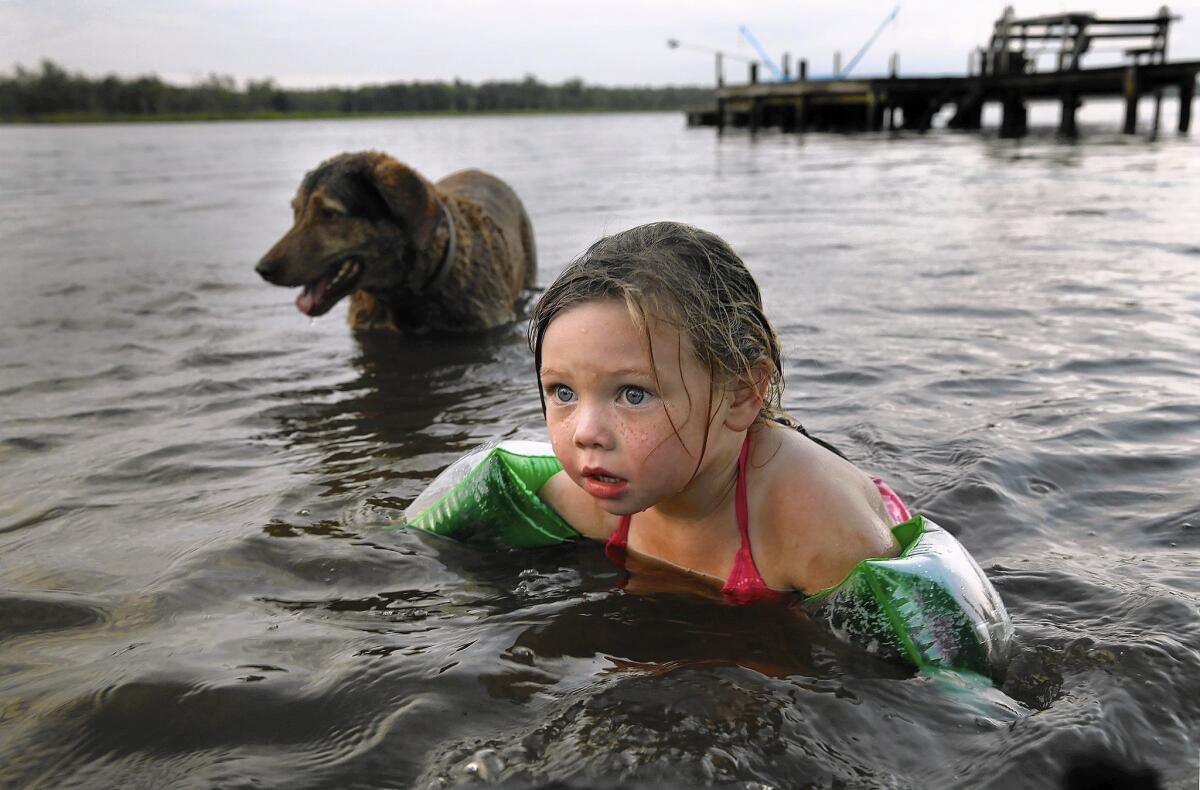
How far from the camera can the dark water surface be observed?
2443 millimetres

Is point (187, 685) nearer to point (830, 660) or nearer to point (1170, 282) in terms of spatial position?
point (830, 660)

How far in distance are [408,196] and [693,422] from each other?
4894 millimetres

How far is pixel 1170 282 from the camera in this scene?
315 inches

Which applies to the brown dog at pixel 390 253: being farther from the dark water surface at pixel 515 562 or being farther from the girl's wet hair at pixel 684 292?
the girl's wet hair at pixel 684 292

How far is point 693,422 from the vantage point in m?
2.87

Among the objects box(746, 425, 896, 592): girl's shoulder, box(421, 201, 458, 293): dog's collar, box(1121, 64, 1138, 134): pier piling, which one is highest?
box(1121, 64, 1138, 134): pier piling

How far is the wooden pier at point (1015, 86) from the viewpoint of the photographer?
105 ft

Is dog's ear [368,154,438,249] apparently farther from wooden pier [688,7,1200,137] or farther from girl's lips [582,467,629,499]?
wooden pier [688,7,1200,137]

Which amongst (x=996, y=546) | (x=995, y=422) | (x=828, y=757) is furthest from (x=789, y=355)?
(x=828, y=757)

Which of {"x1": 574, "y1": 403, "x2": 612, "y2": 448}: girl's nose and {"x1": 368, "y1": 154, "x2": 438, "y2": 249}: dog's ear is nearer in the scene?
{"x1": 574, "y1": 403, "x2": 612, "y2": 448}: girl's nose

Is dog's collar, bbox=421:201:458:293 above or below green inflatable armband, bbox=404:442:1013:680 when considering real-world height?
above

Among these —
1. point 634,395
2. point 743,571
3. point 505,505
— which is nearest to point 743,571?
point 743,571

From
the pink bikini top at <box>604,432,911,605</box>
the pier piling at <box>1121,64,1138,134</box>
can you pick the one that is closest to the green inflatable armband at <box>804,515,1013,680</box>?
the pink bikini top at <box>604,432,911,605</box>

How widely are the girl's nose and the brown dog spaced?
4.41 m
